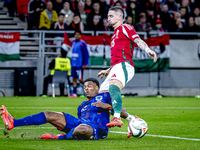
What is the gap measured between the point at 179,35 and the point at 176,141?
1317cm

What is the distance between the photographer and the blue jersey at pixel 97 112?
4.64m

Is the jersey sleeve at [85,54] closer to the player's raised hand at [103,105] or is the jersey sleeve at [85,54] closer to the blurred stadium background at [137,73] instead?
the blurred stadium background at [137,73]

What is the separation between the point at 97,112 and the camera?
4.71 metres

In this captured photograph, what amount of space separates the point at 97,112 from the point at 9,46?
11.8 metres

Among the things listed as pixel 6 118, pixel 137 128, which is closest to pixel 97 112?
pixel 137 128

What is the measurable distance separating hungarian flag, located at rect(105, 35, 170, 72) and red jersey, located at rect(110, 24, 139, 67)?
10583 millimetres

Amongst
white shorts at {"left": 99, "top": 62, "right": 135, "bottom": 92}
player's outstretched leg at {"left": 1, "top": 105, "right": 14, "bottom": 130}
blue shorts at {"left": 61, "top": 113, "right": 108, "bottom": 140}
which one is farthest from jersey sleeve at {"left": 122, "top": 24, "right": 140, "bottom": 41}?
player's outstretched leg at {"left": 1, "top": 105, "right": 14, "bottom": 130}

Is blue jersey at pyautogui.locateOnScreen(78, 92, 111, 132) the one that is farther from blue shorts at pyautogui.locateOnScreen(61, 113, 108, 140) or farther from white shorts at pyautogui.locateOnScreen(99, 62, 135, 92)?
white shorts at pyautogui.locateOnScreen(99, 62, 135, 92)

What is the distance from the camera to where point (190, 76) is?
16.6 meters

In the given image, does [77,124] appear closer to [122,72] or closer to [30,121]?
[30,121]

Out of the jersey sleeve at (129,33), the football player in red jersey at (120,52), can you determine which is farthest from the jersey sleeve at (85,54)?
the jersey sleeve at (129,33)

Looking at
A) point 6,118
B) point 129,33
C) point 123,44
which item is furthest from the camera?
point 123,44

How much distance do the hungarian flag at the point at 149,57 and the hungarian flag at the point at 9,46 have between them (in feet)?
12.7

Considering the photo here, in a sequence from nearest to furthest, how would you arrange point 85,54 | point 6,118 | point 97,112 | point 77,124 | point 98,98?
point 6,118
point 77,124
point 97,112
point 98,98
point 85,54
